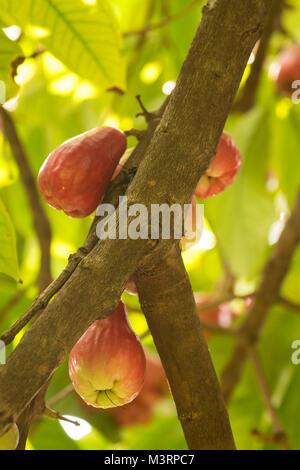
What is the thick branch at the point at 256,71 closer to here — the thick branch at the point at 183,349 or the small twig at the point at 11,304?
the small twig at the point at 11,304

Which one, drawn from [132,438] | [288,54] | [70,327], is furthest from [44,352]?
[288,54]

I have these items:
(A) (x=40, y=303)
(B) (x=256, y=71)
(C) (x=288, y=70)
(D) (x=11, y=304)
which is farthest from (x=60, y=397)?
(C) (x=288, y=70)

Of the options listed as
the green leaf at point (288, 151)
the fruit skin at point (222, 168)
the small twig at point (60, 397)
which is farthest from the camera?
the green leaf at point (288, 151)

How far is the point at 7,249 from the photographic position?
630mm

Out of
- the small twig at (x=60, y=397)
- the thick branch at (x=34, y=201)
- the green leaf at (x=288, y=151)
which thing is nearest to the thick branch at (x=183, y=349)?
the small twig at (x=60, y=397)

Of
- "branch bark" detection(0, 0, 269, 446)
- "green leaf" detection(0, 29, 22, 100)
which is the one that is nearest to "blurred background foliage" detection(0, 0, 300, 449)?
"green leaf" detection(0, 29, 22, 100)

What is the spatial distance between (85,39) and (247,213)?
700 mm

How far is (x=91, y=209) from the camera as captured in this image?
2.19 feet

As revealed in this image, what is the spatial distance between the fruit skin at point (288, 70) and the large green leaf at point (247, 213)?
0.14 m

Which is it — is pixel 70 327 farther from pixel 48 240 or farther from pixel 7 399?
pixel 48 240

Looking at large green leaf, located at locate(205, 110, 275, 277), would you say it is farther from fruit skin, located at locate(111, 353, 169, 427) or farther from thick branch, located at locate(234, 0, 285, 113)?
fruit skin, located at locate(111, 353, 169, 427)

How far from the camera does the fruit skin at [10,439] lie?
0.46m

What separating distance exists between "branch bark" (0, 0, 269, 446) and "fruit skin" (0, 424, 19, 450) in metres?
0.02

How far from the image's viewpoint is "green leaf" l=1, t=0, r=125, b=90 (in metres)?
0.85
